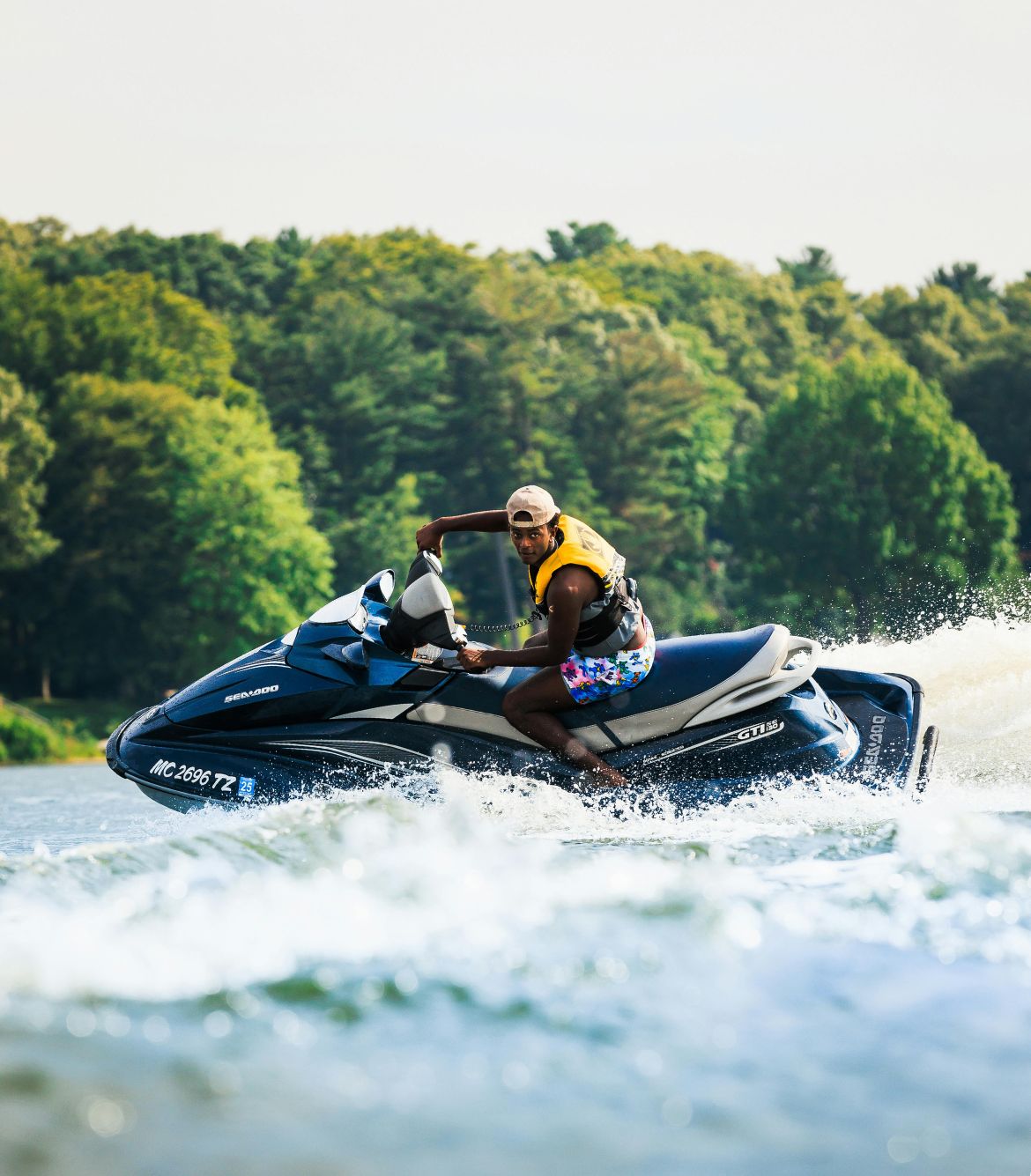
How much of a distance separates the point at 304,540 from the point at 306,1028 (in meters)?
32.5

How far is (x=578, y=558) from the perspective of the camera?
5.76 metres

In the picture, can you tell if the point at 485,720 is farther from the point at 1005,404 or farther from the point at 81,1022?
the point at 1005,404

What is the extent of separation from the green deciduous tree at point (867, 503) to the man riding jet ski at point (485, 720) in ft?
107

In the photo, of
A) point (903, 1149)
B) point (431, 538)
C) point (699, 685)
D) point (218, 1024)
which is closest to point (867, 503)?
point (431, 538)

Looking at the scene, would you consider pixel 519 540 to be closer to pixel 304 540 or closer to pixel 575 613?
pixel 575 613

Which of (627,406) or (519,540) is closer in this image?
(519,540)

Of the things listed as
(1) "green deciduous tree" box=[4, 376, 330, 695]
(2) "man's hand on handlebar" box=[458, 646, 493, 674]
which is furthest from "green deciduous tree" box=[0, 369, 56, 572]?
(2) "man's hand on handlebar" box=[458, 646, 493, 674]

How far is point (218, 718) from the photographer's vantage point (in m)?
6.19

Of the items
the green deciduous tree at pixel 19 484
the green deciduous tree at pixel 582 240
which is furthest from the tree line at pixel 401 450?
the green deciduous tree at pixel 582 240

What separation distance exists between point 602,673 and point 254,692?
131cm

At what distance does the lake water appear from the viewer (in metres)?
2.75

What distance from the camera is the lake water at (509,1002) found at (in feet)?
9.01

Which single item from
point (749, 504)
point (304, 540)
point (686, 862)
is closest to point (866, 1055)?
point (686, 862)

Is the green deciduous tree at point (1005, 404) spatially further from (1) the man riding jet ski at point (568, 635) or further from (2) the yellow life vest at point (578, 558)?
(2) the yellow life vest at point (578, 558)
